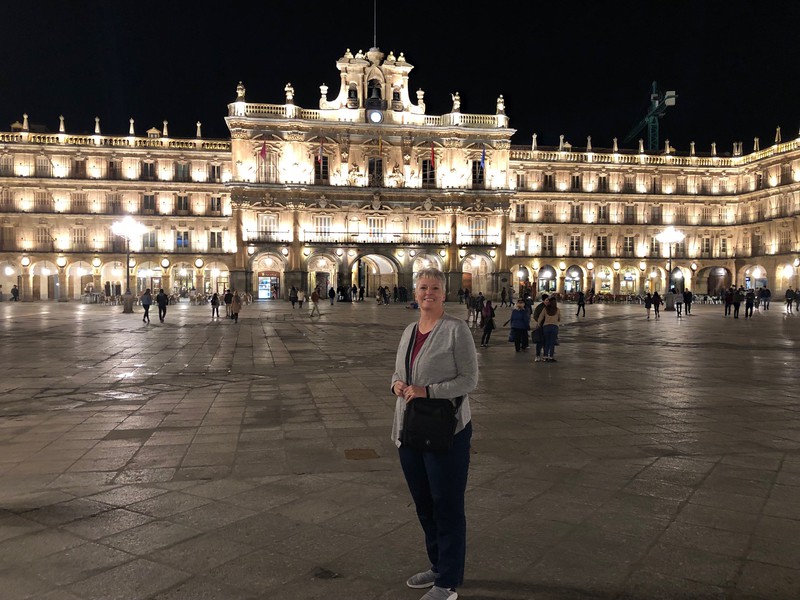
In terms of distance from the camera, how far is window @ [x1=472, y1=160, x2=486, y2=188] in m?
57.2

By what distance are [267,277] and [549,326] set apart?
45310 mm

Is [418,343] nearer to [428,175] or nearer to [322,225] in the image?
[322,225]

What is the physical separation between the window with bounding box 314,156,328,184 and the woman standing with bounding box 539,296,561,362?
42.8 metres

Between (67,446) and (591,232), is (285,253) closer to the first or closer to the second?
(591,232)

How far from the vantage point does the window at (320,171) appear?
55094mm

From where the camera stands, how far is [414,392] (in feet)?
11.9

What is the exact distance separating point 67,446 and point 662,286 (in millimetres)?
67154

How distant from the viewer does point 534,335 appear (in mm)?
14805

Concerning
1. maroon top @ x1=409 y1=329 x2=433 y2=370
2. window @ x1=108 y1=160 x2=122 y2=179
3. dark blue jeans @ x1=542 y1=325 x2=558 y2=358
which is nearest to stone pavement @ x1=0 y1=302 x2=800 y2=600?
maroon top @ x1=409 y1=329 x2=433 y2=370

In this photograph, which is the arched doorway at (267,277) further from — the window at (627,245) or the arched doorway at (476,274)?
the window at (627,245)

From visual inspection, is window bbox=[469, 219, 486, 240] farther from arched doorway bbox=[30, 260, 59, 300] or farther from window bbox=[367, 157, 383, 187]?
arched doorway bbox=[30, 260, 59, 300]

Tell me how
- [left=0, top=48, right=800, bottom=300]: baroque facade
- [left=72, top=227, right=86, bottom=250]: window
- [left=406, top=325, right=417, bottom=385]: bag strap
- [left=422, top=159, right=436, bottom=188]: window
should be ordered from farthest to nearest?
[left=72, top=227, right=86, bottom=250]: window < [left=422, top=159, right=436, bottom=188]: window < [left=0, top=48, right=800, bottom=300]: baroque facade < [left=406, top=325, right=417, bottom=385]: bag strap

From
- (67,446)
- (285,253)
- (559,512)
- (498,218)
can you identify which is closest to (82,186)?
(285,253)

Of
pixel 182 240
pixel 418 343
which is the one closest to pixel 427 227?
pixel 182 240
